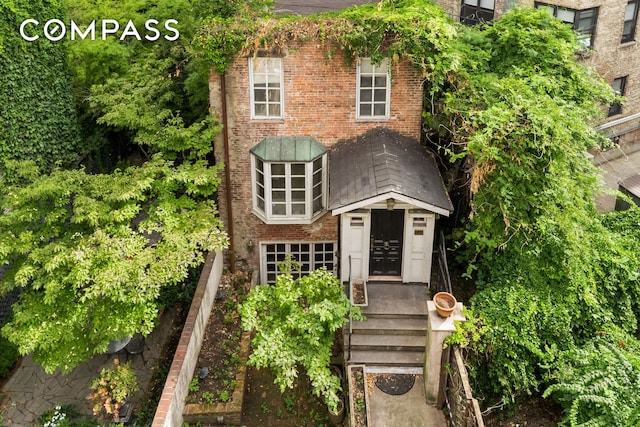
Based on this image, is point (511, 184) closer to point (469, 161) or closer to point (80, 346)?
point (469, 161)

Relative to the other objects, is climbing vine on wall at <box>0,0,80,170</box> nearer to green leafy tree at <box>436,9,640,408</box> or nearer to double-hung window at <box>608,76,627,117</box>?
green leafy tree at <box>436,9,640,408</box>

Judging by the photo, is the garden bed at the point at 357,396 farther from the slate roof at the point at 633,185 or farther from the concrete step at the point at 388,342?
the slate roof at the point at 633,185

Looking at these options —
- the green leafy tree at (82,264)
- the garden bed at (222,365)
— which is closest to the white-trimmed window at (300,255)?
the garden bed at (222,365)

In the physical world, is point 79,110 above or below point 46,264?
above

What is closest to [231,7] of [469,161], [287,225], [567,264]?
[287,225]

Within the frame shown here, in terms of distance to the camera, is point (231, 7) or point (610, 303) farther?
point (231, 7)

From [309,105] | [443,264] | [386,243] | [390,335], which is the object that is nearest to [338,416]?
[390,335]
